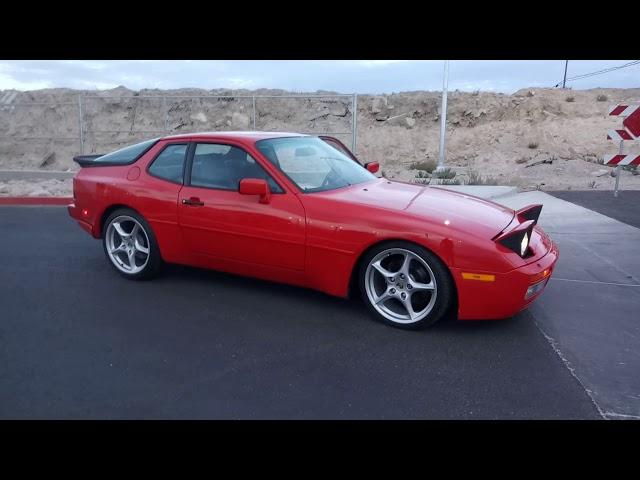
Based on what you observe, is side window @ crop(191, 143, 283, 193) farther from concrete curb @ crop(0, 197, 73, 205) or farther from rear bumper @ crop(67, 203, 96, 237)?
concrete curb @ crop(0, 197, 73, 205)

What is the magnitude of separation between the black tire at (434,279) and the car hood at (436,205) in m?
0.25

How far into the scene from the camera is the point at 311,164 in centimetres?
471

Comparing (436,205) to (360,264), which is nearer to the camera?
(360,264)

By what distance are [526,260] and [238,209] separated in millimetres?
2248

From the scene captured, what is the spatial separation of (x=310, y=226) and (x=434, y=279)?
1.02 metres

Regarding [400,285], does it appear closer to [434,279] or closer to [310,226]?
[434,279]

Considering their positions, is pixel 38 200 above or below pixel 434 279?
below

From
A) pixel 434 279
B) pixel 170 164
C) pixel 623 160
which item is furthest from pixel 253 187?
Result: pixel 623 160

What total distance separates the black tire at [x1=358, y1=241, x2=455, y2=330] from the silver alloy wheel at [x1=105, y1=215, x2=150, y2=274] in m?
2.27

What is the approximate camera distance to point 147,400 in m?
2.96

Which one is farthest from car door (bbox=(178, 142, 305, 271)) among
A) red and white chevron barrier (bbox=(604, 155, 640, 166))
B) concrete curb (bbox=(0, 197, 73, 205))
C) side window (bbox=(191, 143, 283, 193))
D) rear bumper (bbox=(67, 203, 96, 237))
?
red and white chevron barrier (bbox=(604, 155, 640, 166))

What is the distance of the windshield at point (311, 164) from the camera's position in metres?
4.45

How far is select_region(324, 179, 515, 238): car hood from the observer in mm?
3844

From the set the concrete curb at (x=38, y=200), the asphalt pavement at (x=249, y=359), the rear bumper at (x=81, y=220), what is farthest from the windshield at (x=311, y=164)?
the concrete curb at (x=38, y=200)
